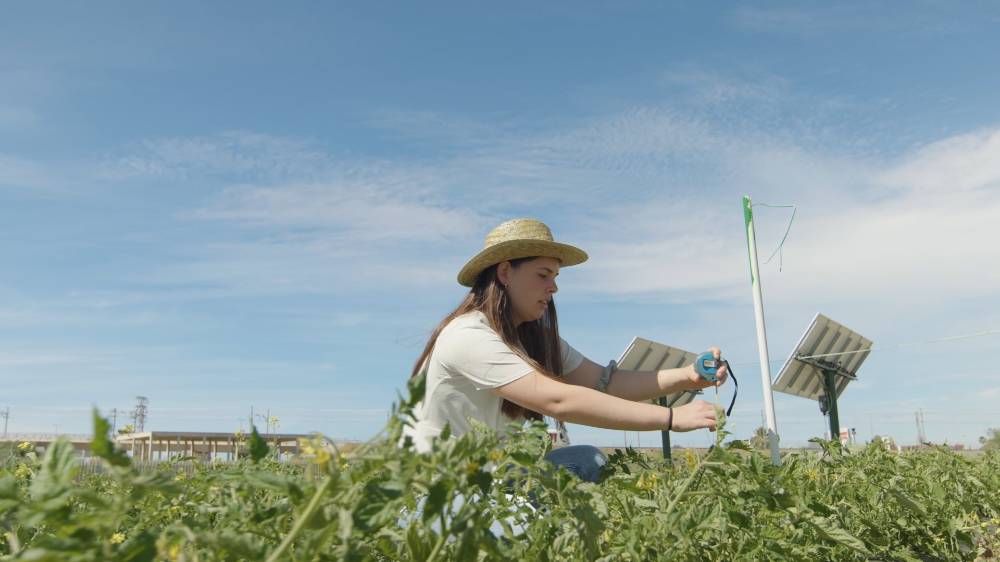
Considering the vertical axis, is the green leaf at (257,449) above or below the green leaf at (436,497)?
above

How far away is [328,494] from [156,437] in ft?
49.4

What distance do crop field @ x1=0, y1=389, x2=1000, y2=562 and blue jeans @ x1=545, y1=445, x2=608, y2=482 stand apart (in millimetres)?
382

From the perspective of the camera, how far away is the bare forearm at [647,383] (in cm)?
333

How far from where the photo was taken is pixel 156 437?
14.5 meters

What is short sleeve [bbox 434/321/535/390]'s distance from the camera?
2.65 m

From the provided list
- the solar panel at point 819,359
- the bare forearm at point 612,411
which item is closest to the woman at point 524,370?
the bare forearm at point 612,411

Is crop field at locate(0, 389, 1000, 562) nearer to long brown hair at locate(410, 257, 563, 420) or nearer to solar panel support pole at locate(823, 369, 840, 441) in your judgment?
long brown hair at locate(410, 257, 563, 420)

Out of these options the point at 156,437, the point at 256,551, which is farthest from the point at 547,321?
the point at 156,437

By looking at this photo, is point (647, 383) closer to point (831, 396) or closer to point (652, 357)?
point (652, 357)

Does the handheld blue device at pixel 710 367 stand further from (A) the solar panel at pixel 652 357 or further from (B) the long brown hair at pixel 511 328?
(A) the solar panel at pixel 652 357

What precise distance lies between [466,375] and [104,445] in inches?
81.8

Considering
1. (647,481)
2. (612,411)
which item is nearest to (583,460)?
(612,411)

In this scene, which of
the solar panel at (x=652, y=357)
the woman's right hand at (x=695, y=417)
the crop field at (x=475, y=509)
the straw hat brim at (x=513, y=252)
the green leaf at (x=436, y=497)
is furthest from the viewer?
the solar panel at (x=652, y=357)

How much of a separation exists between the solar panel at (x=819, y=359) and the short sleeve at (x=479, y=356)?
8.95m
